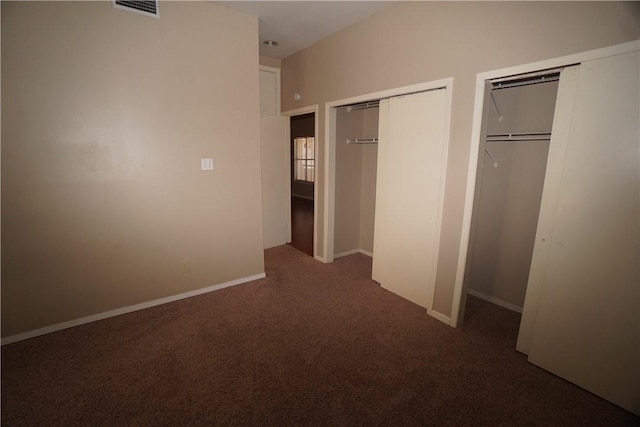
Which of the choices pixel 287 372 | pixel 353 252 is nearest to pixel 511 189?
pixel 353 252

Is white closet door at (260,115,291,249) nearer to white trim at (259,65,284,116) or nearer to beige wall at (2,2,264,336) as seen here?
white trim at (259,65,284,116)

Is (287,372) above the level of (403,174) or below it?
below

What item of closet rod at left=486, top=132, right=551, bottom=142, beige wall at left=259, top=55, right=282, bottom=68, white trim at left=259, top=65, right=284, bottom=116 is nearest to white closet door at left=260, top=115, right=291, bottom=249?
white trim at left=259, top=65, right=284, bottom=116

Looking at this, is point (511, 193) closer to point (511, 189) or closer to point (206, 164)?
point (511, 189)

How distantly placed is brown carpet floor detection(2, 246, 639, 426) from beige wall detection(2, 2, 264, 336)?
416mm

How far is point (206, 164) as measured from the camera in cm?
288

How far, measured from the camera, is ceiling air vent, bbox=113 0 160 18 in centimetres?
229

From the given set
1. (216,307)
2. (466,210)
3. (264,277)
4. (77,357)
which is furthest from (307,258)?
(77,357)

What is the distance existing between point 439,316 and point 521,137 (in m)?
1.74

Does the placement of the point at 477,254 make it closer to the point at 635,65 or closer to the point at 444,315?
the point at 444,315

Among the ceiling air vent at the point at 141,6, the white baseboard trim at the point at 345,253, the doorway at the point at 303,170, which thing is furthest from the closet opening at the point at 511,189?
the doorway at the point at 303,170

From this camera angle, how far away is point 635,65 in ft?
5.02

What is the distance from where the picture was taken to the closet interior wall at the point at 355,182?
3.89 metres

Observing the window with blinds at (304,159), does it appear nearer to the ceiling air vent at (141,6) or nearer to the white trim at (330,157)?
the white trim at (330,157)
